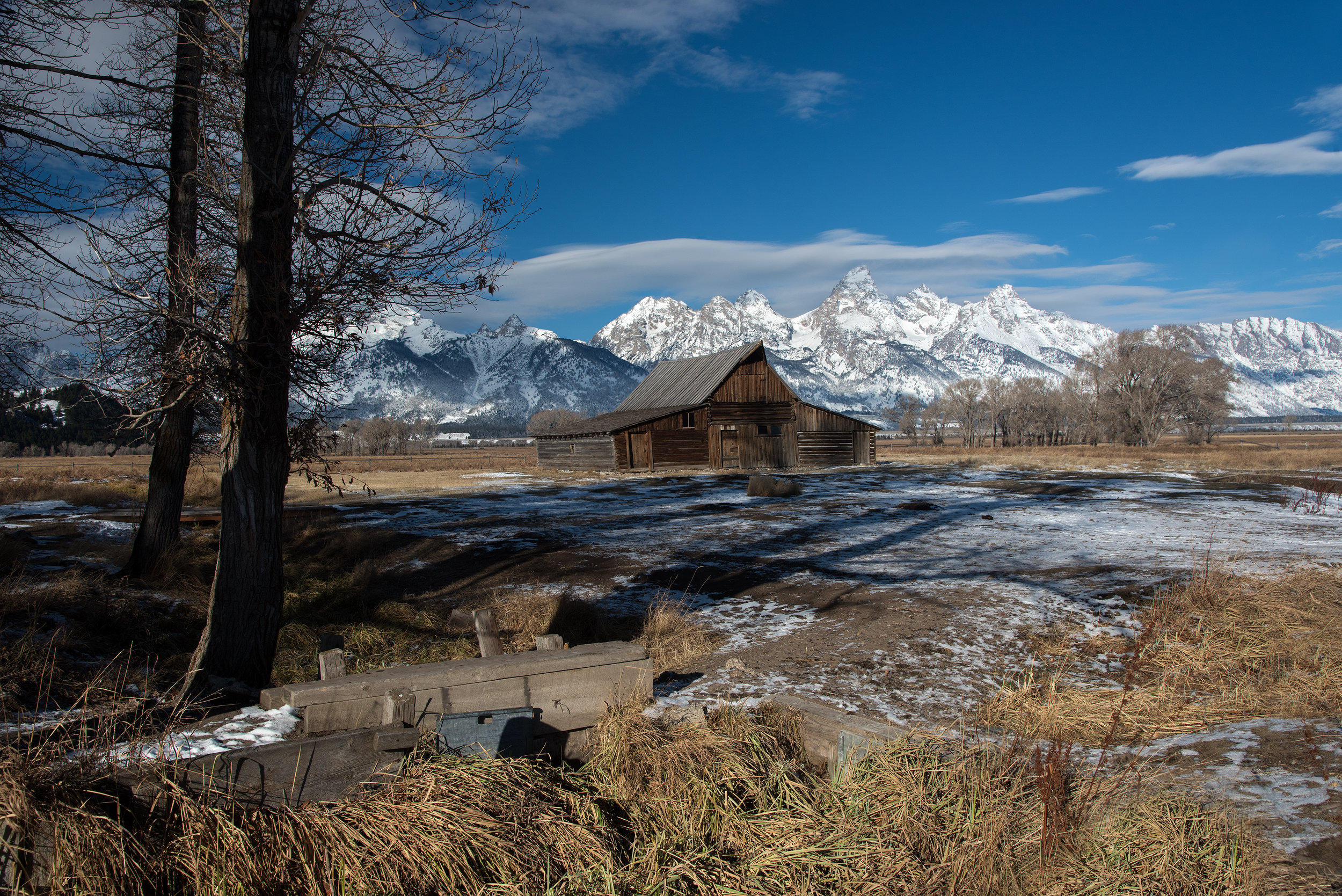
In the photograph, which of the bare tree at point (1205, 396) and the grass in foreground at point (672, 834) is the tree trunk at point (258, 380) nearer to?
the grass in foreground at point (672, 834)

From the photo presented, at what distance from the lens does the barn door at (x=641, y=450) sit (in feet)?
124

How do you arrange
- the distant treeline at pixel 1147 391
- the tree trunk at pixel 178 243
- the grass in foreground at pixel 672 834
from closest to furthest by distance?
the grass in foreground at pixel 672 834
the tree trunk at pixel 178 243
the distant treeline at pixel 1147 391

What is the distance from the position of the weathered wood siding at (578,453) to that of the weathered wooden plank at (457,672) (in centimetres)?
3288

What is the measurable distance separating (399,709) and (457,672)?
47 cm

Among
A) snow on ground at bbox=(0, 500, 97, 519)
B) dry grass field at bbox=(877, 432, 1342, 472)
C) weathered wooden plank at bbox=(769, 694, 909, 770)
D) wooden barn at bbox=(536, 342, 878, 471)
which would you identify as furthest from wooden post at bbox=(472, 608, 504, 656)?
dry grass field at bbox=(877, 432, 1342, 472)

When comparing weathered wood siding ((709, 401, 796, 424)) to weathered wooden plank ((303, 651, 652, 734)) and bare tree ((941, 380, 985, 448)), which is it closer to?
weathered wooden plank ((303, 651, 652, 734))

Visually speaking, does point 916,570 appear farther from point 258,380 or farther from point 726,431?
point 726,431

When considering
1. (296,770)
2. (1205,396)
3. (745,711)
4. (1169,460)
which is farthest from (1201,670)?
(1205,396)

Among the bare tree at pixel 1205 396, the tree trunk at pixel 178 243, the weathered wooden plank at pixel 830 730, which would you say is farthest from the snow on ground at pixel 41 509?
the bare tree at pixel 1205 396

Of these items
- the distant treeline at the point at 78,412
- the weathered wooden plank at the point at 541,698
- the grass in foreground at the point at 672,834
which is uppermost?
the distant treeline at the point at 78,412

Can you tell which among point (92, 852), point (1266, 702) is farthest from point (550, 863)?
point (1266, 702)

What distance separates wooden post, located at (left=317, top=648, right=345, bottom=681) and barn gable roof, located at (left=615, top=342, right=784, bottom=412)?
115 ft

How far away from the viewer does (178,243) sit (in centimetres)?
812

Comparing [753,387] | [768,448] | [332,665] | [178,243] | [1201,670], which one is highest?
[753,387]
